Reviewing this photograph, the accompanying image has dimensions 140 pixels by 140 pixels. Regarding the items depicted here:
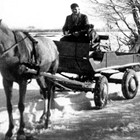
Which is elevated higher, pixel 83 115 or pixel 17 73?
pixel 17 73

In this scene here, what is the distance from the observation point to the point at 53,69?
745 centimetres

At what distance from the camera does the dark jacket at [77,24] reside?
841 cm

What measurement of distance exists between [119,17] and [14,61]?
12.7 meters

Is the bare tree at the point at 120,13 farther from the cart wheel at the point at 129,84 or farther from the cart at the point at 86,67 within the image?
the cart at the point at 86,67

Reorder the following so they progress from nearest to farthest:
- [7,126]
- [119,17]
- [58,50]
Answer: [7,126], [58,50], [119,17]

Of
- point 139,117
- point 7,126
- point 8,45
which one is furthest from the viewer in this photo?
point 139,117

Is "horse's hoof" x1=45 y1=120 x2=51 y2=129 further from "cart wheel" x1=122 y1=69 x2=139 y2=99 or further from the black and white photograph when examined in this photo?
"cart wheel" x1=122 y1=69 x2=139 y2=99

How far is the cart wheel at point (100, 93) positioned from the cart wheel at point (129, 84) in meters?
0.82

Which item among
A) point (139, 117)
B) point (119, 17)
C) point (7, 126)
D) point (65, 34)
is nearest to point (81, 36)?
point (65, 34)

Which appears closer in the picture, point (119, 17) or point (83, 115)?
point (83, 115)

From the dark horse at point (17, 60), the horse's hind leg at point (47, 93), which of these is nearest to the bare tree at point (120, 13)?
the horse's hind leg at point (47, 93)

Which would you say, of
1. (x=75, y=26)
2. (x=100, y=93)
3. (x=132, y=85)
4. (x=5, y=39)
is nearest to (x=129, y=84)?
(x=132, y=85)

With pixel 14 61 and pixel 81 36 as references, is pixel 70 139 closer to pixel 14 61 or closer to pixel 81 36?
pixel 14 61

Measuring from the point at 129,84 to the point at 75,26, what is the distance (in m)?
2.19
